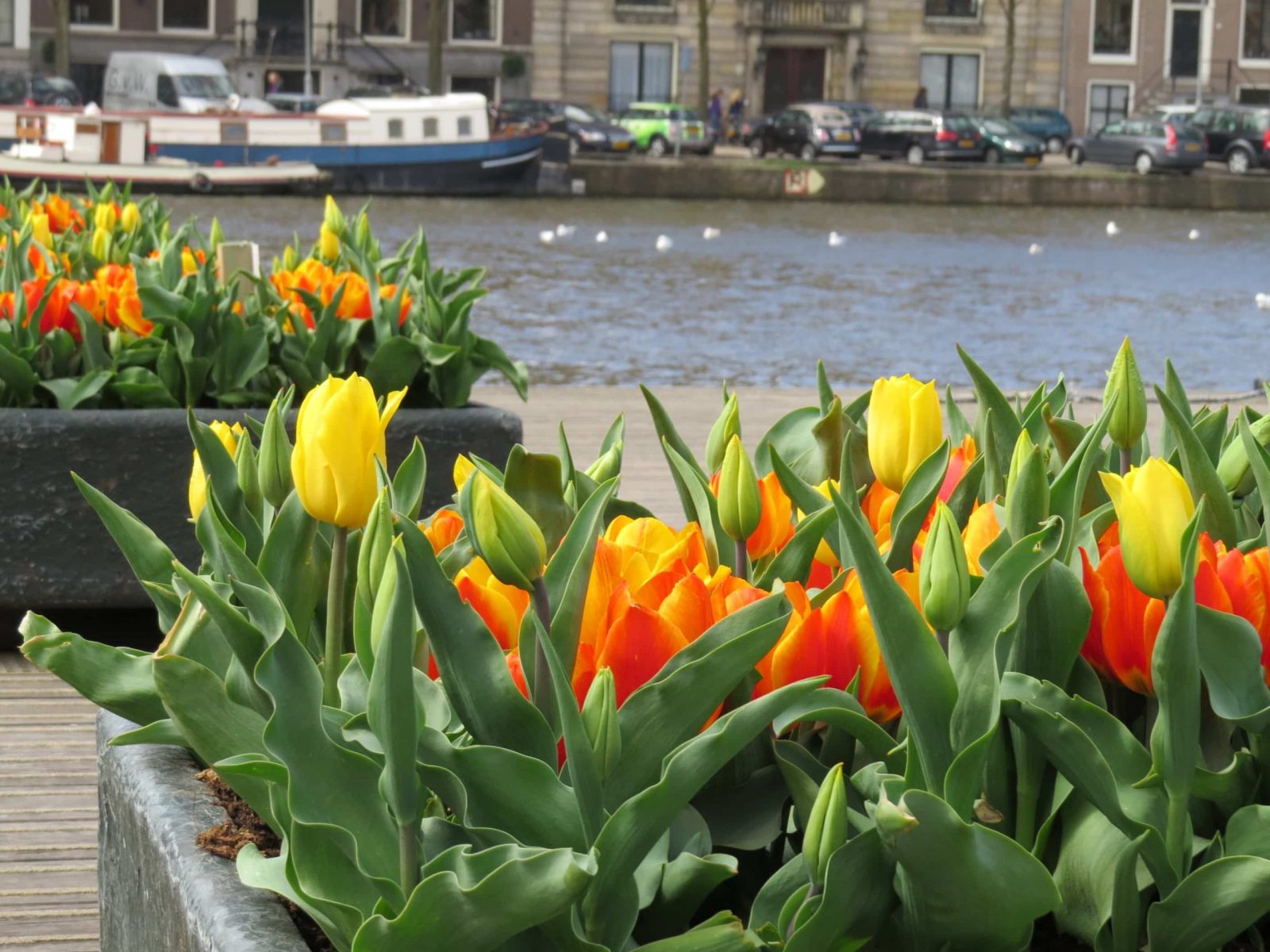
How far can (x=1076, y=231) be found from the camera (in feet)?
84.1

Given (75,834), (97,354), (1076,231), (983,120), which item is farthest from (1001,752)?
(983,120)

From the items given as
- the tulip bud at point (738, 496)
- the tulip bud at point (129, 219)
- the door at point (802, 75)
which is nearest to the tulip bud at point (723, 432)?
the tulip bud at point (738, 496)

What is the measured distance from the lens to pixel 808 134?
34.0 metres

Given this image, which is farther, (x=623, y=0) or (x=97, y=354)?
(x=623, y=0)

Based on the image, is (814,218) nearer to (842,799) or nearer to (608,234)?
(608,234)

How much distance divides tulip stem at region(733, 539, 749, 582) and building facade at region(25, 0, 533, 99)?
38.8m

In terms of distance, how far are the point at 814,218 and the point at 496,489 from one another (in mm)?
26129

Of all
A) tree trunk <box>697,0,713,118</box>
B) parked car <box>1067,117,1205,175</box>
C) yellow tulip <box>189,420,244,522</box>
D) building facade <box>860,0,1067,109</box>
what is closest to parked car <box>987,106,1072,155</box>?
parked car <box>1067,117,1205,175</box>

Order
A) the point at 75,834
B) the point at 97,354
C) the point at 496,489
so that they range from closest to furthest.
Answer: the point at 496,489, the point at 75,834, the point at 97,354

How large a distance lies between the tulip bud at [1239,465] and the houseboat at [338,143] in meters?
25.2

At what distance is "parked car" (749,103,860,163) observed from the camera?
110ft

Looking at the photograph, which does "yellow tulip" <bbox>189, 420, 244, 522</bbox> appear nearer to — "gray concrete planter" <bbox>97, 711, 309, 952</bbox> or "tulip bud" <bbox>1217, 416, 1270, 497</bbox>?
"gray concrete planter" <bbox>97, 711, 309, 952</bbox>

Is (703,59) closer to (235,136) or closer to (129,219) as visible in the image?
(235,136)

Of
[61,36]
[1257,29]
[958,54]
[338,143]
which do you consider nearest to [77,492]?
[338,143]
